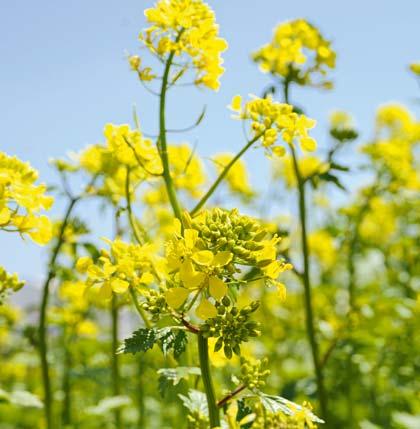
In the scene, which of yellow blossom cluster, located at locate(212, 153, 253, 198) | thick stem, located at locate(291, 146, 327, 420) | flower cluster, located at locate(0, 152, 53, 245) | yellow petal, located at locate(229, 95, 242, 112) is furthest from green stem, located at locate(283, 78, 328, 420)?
yellow blossom cluster, located at locate(212, 153, 253, 198)

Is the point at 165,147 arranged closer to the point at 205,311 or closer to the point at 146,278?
the point at 146,278

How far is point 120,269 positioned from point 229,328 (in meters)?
0.49

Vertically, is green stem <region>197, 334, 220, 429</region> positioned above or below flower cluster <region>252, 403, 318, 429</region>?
above

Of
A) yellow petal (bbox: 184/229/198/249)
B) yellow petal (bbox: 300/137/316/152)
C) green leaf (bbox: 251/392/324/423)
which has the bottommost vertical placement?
green leaf (bbox: 251/392/324/423)

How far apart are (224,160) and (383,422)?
340cm

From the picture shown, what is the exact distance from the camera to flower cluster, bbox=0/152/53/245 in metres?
2.30

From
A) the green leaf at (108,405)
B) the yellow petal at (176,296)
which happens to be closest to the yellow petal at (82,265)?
the yellow petal at (176,296)

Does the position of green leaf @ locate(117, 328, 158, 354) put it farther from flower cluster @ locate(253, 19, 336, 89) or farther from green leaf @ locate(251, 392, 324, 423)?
flower cluster @ locate(253, 19, 336, 89)

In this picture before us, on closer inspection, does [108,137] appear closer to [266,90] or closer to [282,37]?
[266,90]

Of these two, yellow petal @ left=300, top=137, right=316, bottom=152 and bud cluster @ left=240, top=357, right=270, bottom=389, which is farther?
yellow petal @ left=300, top=137, right=316, bottom=152

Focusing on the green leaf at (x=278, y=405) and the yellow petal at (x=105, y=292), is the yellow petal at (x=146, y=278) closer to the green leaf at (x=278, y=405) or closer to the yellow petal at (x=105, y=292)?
the yellow petal at (x=105, y=292)

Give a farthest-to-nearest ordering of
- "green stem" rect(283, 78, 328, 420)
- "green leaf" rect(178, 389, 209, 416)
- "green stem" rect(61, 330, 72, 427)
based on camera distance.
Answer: "green stem" rect(61, 330, 72, 427) → "green stem" rect(283, 78, 328, 420) → "green leaf" rect(178, 389, 209, 416)

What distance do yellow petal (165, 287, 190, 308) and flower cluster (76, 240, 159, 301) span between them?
32 centimetres

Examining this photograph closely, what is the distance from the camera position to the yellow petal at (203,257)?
1.67 metres
